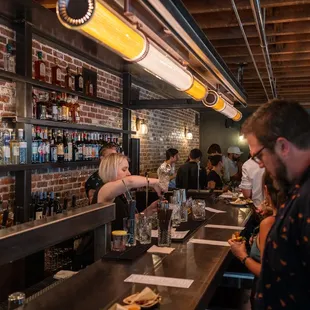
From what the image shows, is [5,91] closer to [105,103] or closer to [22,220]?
[22,220]

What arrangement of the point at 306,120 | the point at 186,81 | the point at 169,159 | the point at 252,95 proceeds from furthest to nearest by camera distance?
the point at 252,95
the point at 169,159
the point at 186,81
the point at 306,120

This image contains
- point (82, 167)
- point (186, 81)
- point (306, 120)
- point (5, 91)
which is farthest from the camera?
point (82, 167)

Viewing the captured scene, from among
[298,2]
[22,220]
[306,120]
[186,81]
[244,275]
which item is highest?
[298,2]

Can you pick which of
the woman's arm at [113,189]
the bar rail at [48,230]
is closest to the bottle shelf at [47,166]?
the woman's arm at [113,189]

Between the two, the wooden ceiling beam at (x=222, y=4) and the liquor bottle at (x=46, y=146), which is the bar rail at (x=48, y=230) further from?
the wooden ceiling beam at (x=222, y=4)

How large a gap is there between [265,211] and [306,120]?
1.14 metres

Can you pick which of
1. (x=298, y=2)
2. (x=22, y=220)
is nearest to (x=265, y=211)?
(x=298, y=2)

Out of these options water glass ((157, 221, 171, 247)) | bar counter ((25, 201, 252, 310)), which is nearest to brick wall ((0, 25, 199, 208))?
water glass ((157, 221, 171, 247))

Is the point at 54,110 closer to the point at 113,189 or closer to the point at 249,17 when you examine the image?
the point at 113,189

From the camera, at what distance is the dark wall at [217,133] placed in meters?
13.4

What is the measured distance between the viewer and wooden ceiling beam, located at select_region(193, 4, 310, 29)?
4066mm

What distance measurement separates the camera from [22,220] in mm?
4035

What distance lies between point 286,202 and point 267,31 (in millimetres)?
3747

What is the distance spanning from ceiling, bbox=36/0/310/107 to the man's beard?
275cm
